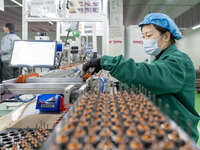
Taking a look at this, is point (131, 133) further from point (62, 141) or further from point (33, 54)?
point (33, 54)

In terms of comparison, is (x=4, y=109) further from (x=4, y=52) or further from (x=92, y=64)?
(x=92, y=64)

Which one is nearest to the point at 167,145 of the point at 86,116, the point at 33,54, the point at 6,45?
the point at 86,116

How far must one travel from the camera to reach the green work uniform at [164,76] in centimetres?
113

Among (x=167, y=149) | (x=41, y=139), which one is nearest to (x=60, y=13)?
(x=41, y=139)

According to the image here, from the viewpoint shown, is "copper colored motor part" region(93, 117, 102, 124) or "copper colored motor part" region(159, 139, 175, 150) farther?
"copper colored motor part" region(93, 117, 102, 124)

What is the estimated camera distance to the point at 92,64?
130 centimetres

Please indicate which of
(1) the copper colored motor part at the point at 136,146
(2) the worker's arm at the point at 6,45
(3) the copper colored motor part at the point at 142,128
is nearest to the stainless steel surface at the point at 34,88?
(3) the copper colored motor part at the point at 142,128

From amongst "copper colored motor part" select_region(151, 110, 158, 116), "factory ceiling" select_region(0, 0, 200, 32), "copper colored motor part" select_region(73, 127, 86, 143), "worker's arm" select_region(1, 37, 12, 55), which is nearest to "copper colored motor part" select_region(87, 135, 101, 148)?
"copper colored motor part" select_region(73, 127, 86, 143)

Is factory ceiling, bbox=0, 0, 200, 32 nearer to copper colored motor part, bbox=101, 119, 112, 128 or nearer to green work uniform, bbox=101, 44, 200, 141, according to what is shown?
green work uniform, bbox=101, 44, 200, 141

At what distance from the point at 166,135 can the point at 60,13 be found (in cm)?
270

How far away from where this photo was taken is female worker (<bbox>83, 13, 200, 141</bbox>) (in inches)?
44.6

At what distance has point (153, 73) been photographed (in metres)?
1.12

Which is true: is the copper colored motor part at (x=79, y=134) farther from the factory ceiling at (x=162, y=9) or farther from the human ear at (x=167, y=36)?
the factory ceiling at (x=162, y=9)

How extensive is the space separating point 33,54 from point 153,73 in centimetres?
121
